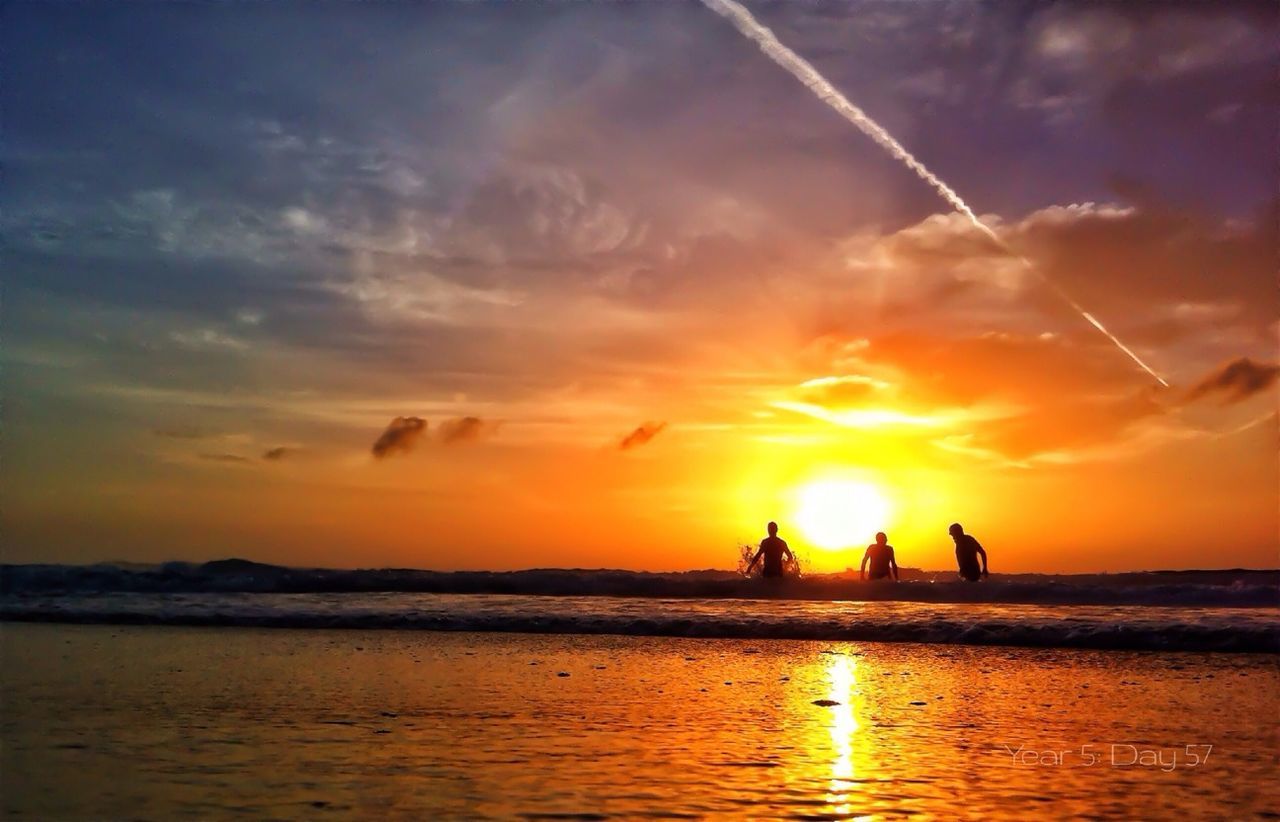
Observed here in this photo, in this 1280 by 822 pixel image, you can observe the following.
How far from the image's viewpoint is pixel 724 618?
19578mm

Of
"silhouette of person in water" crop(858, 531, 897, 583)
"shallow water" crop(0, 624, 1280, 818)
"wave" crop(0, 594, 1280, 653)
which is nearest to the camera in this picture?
"shallow water" crop(0, 624, 1280, 818)

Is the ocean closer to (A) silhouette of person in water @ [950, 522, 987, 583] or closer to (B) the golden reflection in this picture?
(B) the golden reflection

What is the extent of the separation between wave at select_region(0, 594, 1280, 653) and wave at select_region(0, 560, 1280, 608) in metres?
1.82

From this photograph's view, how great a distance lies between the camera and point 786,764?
24.4 ft

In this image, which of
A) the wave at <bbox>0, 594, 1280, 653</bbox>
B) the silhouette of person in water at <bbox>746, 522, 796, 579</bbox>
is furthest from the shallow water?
the silhouette of person in water at <bbox>746, 522, 796, 579</bbox>

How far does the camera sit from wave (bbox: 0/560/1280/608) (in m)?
23.7

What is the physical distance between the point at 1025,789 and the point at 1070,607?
16.4 meters

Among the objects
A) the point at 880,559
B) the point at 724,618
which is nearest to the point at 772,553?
the point at 880,559

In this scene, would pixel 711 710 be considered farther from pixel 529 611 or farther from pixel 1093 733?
pixel 529 611

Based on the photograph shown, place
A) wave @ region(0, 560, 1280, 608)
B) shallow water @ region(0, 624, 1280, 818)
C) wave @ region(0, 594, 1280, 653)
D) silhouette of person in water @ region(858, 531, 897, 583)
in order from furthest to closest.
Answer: silhouette of person in water @ region(858, 531, 897, 583), wave @ region(0, 560, 1280, 608), wave @ region(0, 594, 1280, 653), shallow water @ region(0, 624, 1280, 818)

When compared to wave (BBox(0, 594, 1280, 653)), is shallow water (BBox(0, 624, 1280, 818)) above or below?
below

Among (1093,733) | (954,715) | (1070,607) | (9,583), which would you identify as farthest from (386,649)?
(9,583)

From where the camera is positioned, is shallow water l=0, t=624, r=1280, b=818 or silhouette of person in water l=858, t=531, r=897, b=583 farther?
silhouette of person in water l=858, t=531, r=897, b=583

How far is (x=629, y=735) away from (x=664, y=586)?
65.6 feet
